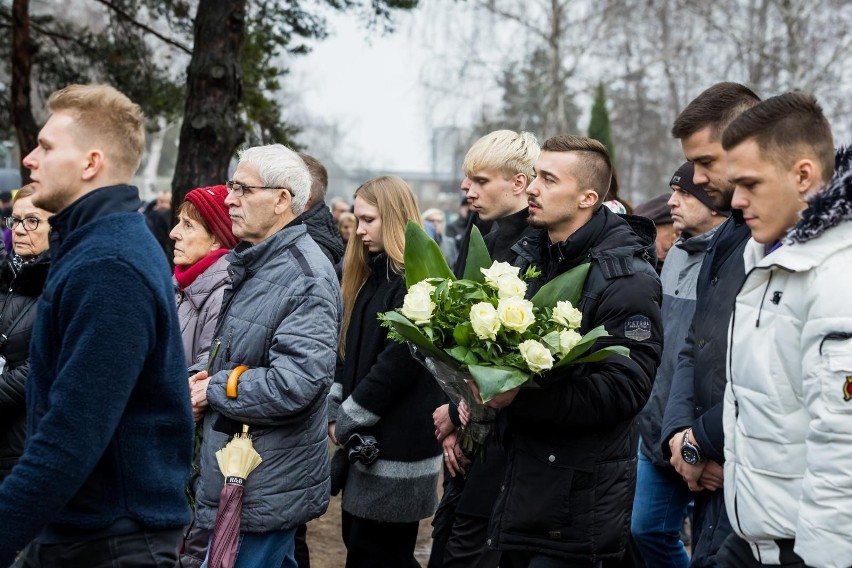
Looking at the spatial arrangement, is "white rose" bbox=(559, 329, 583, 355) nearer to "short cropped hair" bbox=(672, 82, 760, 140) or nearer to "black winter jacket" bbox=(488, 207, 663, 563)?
"black winter jacket" bbox=(488, 207, 663, 563)

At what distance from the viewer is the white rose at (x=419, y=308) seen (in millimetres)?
3545

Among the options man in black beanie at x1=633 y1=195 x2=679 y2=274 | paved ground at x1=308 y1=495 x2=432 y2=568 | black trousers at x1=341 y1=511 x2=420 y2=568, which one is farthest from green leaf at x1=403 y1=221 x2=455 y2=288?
paved ground at x1=308 y1=495 x2=432 y2=568

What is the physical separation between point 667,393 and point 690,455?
1416mm

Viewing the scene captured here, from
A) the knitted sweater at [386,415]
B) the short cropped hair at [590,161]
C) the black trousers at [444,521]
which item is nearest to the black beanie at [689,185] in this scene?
the short cropped hair at [590,161]

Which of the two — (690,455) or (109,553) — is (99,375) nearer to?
(109,553)

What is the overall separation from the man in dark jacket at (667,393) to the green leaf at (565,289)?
130cm

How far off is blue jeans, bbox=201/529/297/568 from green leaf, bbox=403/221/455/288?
1.28m

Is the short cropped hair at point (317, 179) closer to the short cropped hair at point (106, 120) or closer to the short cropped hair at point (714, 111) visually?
the short cropped hair at point (714, 111)

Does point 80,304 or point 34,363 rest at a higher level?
point 80,304

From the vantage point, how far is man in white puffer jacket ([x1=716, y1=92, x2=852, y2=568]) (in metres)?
2.62

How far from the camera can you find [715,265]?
4.11 m

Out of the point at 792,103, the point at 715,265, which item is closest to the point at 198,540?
the point at 715,265

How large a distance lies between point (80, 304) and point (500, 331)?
1.49 m

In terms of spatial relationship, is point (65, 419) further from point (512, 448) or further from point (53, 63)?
point (53, 63)
